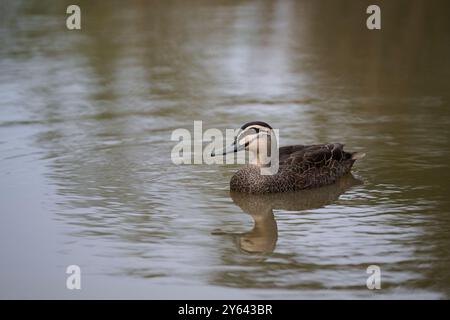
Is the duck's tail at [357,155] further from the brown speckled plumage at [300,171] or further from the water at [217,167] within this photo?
the water at [217,167]

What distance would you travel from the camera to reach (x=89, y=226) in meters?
9.17

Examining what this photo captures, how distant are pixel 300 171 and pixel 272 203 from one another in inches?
24.0

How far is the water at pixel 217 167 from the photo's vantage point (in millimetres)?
8000

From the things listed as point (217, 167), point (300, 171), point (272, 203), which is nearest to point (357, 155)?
point (300, 171)

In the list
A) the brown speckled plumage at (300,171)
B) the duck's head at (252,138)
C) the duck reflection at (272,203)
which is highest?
the duck's head at (252,138)

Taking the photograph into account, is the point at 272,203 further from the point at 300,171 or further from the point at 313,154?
the point at 313,154

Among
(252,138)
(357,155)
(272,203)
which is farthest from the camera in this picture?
(357,155)

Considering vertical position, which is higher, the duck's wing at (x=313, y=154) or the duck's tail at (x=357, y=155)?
the duck's wing at (x=313, y=154)

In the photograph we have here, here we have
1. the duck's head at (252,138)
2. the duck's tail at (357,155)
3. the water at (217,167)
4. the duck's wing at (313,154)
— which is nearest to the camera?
the water at (217,167)

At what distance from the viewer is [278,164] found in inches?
416

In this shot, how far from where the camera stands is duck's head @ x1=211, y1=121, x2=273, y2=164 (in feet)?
33.9

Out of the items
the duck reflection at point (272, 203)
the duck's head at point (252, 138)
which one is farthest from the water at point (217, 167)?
the duck's head at point (252, 138)

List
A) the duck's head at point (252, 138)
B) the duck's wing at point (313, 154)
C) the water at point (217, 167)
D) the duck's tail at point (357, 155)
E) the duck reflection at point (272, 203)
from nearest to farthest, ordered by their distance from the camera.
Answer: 1. the water at point (217, 167)
2. the duck reflection at point (272, 203)
3. the duck's head at point (252, 138)
4. the duck's wing at point (313, 154)
5. the duck's tail at point (357, 155)
